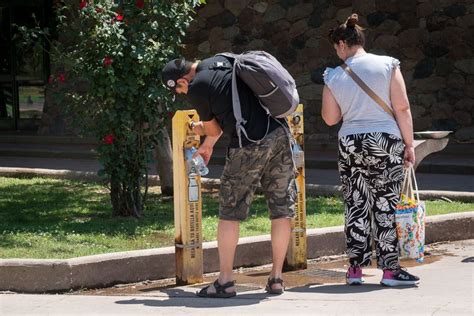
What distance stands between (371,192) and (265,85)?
1142 mm

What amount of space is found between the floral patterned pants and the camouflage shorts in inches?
20.4

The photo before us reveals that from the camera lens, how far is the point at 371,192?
7.31 m

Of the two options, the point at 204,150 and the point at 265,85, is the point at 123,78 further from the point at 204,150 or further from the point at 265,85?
the point at 265,85

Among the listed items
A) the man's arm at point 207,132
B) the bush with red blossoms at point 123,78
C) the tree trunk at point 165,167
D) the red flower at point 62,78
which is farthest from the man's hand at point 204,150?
the tree trunk at point 165,167

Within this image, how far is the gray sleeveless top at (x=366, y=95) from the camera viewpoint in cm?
716

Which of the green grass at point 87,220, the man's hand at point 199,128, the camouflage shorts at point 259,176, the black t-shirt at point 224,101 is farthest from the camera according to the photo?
the green grass at point 87,220

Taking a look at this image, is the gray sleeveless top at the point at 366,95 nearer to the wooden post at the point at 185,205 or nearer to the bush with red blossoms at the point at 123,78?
the wooden post at the point at 185,205

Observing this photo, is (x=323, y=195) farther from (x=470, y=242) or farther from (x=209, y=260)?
(x=209, y=260)

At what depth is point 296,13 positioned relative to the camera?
1841 centimetres

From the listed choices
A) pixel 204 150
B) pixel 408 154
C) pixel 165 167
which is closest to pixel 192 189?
pixel 204 150

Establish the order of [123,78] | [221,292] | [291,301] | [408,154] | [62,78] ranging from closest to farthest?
[291,301]
[221,292]
[408,154]
[123,78]
[62,78]

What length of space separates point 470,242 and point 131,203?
3071 millimetres

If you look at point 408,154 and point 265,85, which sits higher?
point 265,85

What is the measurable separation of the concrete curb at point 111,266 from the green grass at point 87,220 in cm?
47
